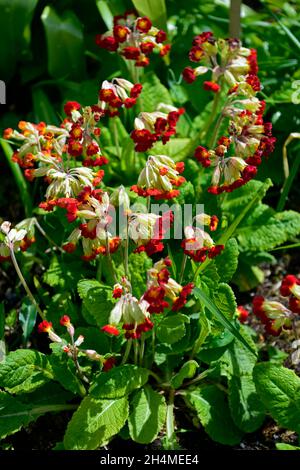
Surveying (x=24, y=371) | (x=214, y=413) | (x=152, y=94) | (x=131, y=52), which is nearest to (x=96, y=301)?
(x=24, y=371)

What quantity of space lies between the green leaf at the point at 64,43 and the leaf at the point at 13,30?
94 millimetres

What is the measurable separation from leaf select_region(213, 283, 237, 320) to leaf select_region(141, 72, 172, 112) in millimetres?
1093

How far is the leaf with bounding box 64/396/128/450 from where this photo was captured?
2486mm

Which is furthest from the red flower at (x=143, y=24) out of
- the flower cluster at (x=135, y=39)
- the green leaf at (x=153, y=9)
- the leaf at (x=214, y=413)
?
the leaf at (x=214, y=413)

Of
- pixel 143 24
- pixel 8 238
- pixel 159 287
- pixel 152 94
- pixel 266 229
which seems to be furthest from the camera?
pixel 152 94

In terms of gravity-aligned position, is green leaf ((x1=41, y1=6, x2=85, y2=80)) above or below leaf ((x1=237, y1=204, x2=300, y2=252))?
above

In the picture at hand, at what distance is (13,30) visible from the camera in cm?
370

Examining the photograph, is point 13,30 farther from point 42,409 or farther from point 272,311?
point 272,311

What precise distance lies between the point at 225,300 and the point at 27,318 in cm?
79

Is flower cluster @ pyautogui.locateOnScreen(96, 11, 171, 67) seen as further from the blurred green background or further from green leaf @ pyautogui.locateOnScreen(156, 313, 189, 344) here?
green leaf @ pyautogui.locateOnScreen(156, 313, 189, 344)

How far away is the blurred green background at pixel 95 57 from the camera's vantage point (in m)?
3.51

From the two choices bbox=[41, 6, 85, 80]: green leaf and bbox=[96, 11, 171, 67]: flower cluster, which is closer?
bbox=[96, 11, 171, 67]: flower cluster

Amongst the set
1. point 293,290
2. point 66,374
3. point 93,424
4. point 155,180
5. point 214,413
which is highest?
point 155,180

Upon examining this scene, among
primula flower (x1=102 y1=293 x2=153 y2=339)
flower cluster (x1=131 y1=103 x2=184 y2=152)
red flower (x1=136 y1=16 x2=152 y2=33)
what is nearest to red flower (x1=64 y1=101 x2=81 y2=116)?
flower cluster (x1=131 y1=103 x2=184 y2=152)
